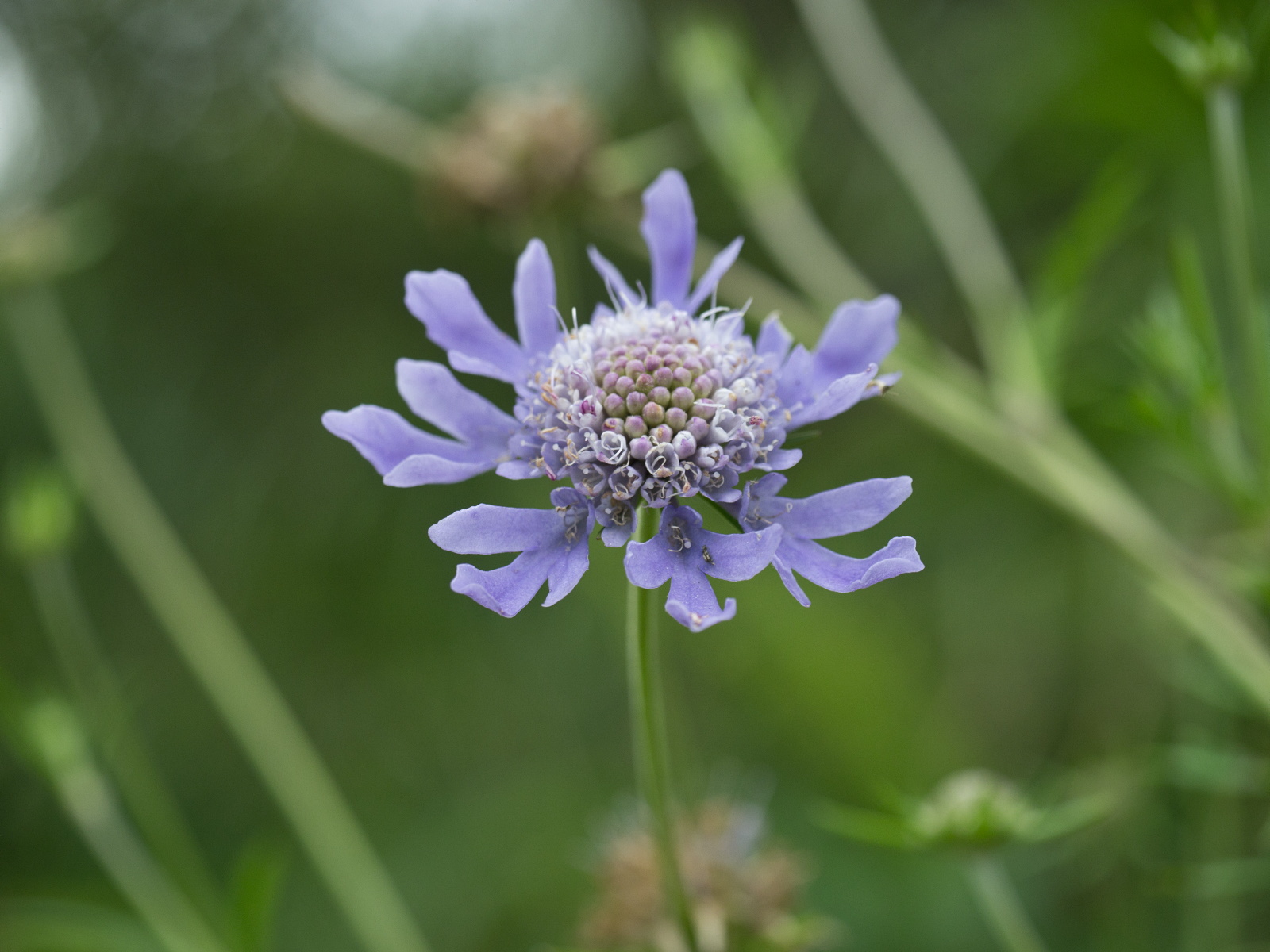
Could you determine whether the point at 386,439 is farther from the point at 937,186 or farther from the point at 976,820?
the point at 937,186

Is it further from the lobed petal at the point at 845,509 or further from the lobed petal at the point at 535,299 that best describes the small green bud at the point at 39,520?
the lobed petal at the point at 845,509

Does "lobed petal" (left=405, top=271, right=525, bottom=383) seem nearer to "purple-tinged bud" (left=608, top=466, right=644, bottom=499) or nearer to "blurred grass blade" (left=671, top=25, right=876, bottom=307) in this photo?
"purple-tinged bud" (left=608, top=466, right=644, bottom=499)

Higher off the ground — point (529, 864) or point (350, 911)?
point (529, 864)

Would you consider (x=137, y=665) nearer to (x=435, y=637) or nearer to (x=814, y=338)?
(x=435, y=637)

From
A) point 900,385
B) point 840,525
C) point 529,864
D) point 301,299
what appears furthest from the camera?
point 301,299

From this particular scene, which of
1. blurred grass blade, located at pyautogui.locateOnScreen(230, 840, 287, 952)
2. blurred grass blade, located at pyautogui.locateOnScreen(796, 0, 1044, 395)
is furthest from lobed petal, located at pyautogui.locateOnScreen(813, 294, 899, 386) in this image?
blurred grass blade, located at pyautogui.locateOnScreen(230, 840, 287, 952)

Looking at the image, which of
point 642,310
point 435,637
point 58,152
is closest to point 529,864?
point 435,637

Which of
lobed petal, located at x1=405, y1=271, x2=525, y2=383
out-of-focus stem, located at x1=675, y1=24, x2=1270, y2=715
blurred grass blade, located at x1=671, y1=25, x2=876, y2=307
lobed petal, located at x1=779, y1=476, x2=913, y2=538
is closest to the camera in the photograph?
lobed petal, located at x1=779, y1=476, x2=913, y2=538
